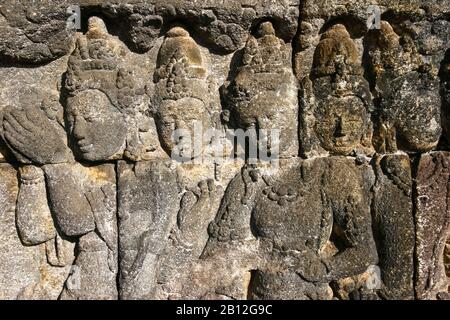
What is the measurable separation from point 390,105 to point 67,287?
220cm

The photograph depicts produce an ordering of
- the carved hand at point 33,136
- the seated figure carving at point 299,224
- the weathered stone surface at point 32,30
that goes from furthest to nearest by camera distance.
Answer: the seated figure carving at point 299,224, the carved hand at point 33,136, the weathered stone surface at point 32,30

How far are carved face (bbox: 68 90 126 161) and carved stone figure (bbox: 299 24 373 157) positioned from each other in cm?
110

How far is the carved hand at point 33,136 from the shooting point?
2947 mm

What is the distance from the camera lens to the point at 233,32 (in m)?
2.99

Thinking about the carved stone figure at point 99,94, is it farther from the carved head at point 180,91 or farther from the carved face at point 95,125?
the carved head at point 180,91

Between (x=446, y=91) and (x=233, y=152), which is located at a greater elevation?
(x=446, y=91)

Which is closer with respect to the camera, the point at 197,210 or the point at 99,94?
the point at 99,94

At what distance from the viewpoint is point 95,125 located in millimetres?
2988

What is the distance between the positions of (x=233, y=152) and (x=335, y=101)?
68cm

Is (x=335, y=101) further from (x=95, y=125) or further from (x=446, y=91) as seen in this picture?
A: (x=95, y=125)

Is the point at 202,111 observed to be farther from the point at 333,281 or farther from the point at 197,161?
the point at 333,281

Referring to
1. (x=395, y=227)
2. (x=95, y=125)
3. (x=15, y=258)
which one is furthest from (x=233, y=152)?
(x=15, y=258)

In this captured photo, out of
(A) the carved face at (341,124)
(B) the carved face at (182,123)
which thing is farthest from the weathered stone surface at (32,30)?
(A) the carved face at (341,124)
